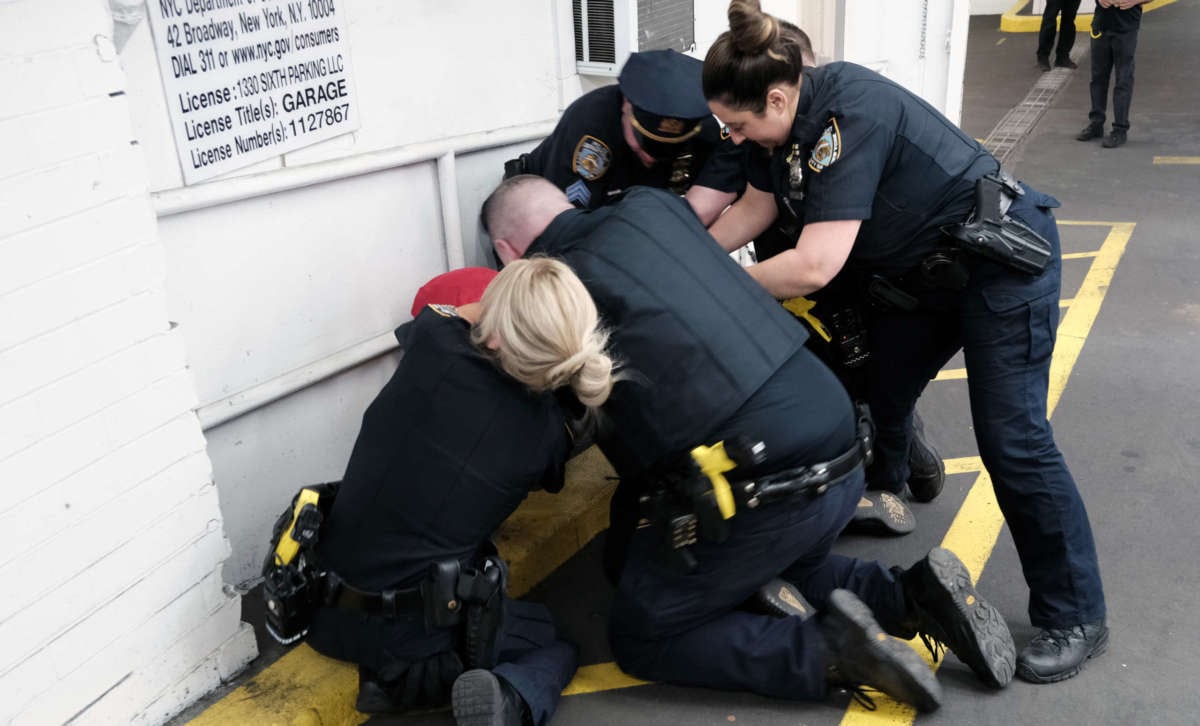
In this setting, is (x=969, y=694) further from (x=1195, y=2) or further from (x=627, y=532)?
(x=1195, y=2)

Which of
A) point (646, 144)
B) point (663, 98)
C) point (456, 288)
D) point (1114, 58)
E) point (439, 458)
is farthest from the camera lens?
point (1114, 58)

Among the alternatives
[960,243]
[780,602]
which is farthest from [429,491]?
[960,243]

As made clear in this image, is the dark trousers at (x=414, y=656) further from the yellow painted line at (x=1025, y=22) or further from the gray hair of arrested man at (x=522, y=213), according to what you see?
the yellow painted line at (x=1025, y=22)

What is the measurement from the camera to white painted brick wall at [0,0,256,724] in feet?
7.30

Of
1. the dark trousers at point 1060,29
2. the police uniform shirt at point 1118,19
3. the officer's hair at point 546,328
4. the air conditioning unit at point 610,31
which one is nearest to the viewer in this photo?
the officer's hair at point 546,328

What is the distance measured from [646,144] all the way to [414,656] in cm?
196

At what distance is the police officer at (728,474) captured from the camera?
2.61 meters

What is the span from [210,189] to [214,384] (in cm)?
59

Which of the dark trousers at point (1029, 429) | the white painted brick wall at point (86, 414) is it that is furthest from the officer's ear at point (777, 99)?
the white painted brick wall at point (86, 414)

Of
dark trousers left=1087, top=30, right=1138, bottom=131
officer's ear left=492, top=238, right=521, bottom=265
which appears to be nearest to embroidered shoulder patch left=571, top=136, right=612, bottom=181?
officer's ear left=492, top=238, right=521, bottom=265

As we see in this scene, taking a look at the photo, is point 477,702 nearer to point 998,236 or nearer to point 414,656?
point 414,656

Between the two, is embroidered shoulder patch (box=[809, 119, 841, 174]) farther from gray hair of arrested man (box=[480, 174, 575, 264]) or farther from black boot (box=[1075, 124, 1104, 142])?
black boot (box=[1075, 124, 1104, 142])

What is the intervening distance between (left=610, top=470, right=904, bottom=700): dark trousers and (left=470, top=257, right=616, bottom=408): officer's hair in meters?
0.62

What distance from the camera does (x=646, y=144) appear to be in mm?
3801
